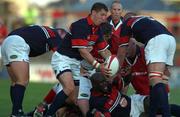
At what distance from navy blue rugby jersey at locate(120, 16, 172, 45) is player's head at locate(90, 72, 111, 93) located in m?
0.72

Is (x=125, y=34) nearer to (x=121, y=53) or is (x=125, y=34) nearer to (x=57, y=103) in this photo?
(x=121, y=53)

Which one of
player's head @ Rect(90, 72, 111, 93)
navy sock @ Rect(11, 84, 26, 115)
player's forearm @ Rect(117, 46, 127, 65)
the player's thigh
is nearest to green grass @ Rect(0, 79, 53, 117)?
navy sock @ Rect(11, 84, 26, 115)

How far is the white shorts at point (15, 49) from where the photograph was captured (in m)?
8.77

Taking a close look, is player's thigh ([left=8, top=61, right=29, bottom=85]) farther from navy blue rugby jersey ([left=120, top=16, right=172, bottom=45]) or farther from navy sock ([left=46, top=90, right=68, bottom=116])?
navy blue rugby jersey ([left=120, top=16, right=172, bottom=45])

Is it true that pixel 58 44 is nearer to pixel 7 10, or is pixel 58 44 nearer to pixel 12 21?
pixel 12 21

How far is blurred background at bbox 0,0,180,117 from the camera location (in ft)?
51.1

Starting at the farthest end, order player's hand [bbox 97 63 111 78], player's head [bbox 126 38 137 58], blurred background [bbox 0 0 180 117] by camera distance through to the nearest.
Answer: blurred background [bbox 0 0 180 117] → player's head [bbox 126 38 137 58] → player's hand [bbox 97 63 111 78]

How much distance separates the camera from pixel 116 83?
8.83 metres

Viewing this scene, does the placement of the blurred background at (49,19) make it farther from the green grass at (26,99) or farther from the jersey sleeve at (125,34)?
the jersey sleeve at (125,34)

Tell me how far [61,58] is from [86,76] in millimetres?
480

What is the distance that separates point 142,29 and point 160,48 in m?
0.46

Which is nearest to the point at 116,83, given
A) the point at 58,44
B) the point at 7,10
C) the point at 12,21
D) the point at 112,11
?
the point at 58,44

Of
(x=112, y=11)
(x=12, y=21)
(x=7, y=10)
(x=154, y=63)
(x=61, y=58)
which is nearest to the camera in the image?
(x=154, y=63)

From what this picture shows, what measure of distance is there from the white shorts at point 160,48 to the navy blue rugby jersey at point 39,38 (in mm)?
1427
